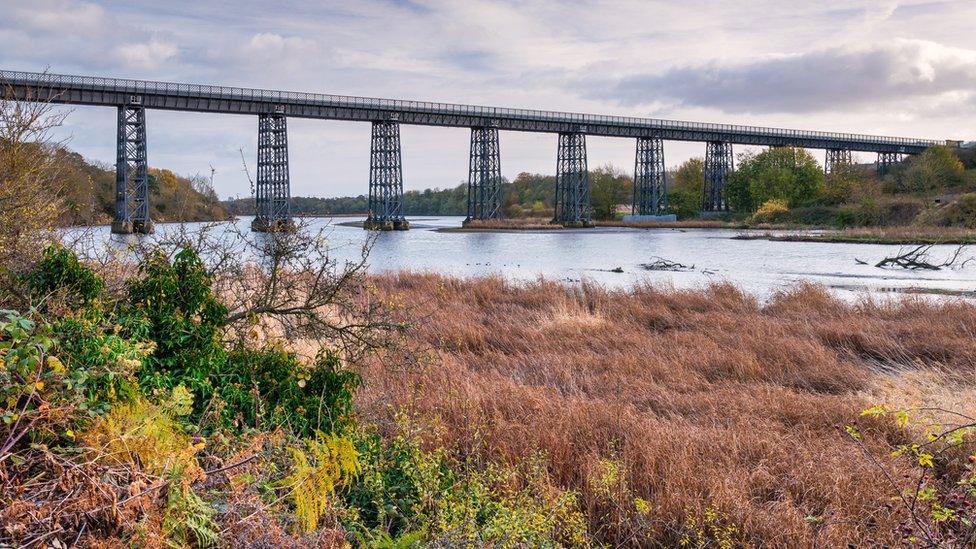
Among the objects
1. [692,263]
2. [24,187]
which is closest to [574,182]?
[692,263]

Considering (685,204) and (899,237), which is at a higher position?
(685,204)

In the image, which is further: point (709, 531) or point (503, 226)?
point (503, 226)

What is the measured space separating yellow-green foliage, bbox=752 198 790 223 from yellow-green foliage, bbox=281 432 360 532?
7896 centimetres

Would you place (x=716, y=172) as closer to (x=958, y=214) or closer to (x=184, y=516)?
(x=958, y=214)

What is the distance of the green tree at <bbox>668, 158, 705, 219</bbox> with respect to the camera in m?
95.8

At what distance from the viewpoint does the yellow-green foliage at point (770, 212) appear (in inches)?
3083

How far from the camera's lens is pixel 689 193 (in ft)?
318

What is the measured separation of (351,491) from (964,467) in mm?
5295

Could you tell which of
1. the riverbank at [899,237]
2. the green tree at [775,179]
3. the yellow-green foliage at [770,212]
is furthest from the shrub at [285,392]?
the green tree at [775,179]

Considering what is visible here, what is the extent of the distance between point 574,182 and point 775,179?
22573 mm

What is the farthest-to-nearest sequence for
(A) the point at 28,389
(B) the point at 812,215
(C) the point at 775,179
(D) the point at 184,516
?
(C) the point at 775,179 → (B) the point at 812,215 → (D) the point at 184,516 → (A) the point at 28,389

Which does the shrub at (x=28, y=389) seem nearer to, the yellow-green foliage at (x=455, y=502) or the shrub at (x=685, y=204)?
the yellow-green foliage at (x=455, y=502)

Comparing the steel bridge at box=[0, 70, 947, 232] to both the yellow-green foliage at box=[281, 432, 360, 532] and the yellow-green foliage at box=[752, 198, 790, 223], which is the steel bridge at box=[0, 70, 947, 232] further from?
the yellow-green foliage at box=[281, 432, 360, 532]

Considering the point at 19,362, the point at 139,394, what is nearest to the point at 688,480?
the point at 139,394
